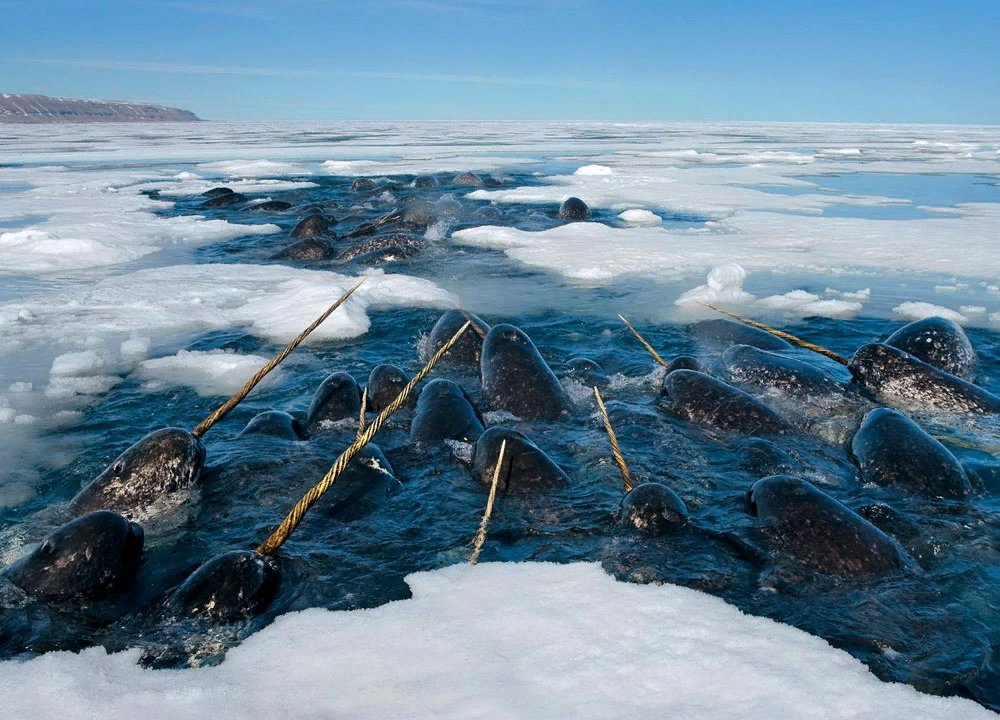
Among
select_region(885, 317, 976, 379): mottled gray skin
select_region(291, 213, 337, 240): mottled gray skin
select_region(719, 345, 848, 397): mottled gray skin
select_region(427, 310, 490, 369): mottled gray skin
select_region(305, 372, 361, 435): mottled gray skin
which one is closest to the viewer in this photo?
select_region(305, 372, 361, 435): mottled gray skin

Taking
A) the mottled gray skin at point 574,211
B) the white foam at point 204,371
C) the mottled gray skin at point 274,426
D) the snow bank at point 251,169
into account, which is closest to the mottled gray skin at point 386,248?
the mottled gray skin at point 574,211

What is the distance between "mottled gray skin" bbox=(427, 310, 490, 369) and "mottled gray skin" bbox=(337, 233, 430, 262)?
5.66 metres

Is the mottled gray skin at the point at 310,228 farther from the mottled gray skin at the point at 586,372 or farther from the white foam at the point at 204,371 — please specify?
the mottled gray skin at the point at 586,372

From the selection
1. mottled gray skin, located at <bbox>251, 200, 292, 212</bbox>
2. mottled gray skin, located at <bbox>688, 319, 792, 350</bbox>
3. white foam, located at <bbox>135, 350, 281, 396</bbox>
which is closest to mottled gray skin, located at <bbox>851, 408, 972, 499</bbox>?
mottled gray skin, located at <bbox>688, 319, 792, 350</bbox>

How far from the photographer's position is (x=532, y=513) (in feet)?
15.9

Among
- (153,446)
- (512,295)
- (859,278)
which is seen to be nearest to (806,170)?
(859,278)

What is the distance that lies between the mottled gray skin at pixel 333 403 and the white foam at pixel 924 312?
24.8 feet

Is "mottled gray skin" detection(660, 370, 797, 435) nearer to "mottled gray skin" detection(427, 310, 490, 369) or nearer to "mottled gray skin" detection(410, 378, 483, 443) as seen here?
"mottled gray skin" detection(410, 378, 483, 443)

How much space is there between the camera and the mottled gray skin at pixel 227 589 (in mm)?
3682

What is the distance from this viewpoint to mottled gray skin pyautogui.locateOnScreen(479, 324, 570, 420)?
6.54 m

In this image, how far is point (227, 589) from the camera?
12.3 ft

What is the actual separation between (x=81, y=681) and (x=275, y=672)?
2.80 feet

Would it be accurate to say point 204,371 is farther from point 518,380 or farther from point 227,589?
point 227,589

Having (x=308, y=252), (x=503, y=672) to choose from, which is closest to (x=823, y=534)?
(x=503, y=672)
